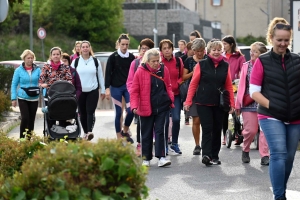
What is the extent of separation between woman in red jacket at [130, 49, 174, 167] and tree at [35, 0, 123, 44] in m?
51.8

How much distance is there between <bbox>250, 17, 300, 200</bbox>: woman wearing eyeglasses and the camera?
27.0 feet

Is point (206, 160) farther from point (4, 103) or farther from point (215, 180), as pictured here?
point (4, 103)

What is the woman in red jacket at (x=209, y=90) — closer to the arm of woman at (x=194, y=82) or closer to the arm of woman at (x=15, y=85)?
the arm of woman at (x=194, y=82)

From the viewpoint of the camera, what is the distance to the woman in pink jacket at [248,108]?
39.5ft

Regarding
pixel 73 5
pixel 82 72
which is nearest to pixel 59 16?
pixel 73 5

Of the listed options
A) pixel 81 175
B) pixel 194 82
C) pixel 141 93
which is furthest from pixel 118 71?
pixel 81 175

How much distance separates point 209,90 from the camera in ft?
39.6

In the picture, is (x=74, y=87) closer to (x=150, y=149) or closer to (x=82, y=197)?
(x=150, y=149)

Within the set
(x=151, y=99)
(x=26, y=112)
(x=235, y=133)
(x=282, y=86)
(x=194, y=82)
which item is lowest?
(x=235, y=133)

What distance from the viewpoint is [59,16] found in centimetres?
6388

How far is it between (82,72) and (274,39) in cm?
707

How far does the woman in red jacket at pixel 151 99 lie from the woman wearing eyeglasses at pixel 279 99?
3656 mm

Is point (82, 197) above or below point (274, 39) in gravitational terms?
below

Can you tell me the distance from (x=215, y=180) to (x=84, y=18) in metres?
54.4
